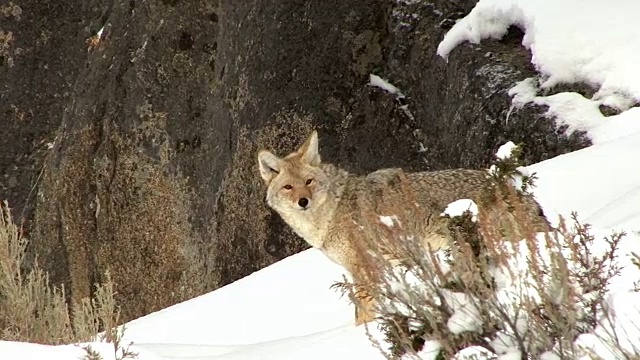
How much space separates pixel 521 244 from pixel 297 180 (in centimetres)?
262

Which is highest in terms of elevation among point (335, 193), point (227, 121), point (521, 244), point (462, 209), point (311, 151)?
point (227, 121)

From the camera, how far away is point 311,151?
7.64 meters

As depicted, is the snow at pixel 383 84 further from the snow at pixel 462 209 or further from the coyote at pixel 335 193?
the snow at pixel 462 209

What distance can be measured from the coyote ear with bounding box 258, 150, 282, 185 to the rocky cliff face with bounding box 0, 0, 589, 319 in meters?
2.19

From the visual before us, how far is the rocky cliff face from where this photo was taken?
33.3ft

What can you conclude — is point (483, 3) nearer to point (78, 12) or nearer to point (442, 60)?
point (442, 60)

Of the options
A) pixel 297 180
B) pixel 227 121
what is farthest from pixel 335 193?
pixel 227 121

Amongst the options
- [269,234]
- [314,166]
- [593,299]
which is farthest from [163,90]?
[593,299]

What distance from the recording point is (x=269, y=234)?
1132 cm

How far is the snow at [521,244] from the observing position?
431 centimetres

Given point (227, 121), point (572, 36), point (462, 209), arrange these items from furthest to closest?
point (227, 121) < point (572, 36) < point (462, 209)

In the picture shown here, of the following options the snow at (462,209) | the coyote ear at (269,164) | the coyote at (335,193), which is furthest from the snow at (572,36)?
the snow at (462,209)

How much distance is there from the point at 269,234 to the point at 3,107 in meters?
6.56

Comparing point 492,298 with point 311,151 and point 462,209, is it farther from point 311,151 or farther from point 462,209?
point 311,151
